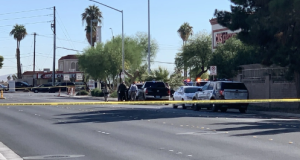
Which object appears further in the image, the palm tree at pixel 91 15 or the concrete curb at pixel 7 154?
the palm tree at pixel 91 15

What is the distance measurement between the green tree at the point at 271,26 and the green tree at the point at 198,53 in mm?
31826

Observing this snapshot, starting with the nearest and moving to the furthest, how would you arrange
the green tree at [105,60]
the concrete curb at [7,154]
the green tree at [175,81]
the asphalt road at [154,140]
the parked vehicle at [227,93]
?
the concrete curb at [7,154] → the asphalt road at [154,140] → the parked vehicle at [227,93] → the green tree at [175,81] → the green tree at [105,60]

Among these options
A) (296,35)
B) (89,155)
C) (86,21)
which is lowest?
(89,155)

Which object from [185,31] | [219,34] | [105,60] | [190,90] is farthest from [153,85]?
[185,31]

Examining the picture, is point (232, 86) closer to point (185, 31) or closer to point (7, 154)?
point (7, 154)

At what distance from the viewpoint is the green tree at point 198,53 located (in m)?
64.5

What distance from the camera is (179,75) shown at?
51344 millimetres

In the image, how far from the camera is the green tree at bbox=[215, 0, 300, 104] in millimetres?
27453

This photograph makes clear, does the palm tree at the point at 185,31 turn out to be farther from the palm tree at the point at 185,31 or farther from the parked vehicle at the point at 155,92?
the parked vehicle at the point at 155,92

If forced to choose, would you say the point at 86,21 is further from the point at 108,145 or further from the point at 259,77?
the point at 108,145

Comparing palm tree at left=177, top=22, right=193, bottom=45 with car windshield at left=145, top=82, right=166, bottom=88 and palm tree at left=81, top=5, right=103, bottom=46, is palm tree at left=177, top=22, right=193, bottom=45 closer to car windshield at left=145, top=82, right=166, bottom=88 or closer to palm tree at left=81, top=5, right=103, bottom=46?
palm tree at left=81, top=5, right=103, bottom=46

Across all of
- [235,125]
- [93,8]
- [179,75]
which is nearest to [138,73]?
[179,75]

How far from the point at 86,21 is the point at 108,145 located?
69.0 m

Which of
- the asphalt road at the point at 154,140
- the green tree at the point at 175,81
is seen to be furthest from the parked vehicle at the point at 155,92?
the asphalt road at the point at 154,140
